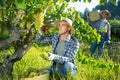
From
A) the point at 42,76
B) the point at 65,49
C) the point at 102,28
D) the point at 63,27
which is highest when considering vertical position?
the point at 63,27

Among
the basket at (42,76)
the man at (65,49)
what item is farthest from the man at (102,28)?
the basket at (42,76)

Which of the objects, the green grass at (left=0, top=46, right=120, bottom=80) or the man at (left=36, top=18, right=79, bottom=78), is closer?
the man at (left=36, top=18, right=79, bottom=78)

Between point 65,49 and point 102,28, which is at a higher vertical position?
point 65,49

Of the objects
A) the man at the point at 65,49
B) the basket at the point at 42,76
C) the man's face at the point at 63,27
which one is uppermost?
the man's face at the point at 63,27

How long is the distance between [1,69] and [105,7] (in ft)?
157

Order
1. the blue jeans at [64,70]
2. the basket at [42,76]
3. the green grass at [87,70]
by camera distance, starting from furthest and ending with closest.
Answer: the green grass at [87,70]
the blue jeans at [64,70]
the basket at [42,76]

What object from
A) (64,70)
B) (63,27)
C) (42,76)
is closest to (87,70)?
(64,70)

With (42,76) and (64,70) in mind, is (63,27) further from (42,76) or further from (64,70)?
(42,76)

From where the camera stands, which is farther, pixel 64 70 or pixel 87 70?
pixel 87 70

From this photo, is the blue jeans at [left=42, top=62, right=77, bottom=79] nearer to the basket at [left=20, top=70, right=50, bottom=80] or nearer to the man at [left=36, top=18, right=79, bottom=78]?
the man at [left=36, top=18, right=79, bottom=78]

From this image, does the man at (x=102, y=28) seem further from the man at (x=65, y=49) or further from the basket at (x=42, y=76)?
the basket at (x=42, y=76)

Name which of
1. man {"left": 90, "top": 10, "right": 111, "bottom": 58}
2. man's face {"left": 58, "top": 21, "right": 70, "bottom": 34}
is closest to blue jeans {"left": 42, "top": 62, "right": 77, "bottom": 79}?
man's face {"left": 58, "top": 21, "right": 70, "bottom": 34}

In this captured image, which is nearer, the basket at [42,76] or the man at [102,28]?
the basket at [42,76]

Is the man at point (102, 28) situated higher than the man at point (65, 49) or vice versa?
the man at point (65, 49)
